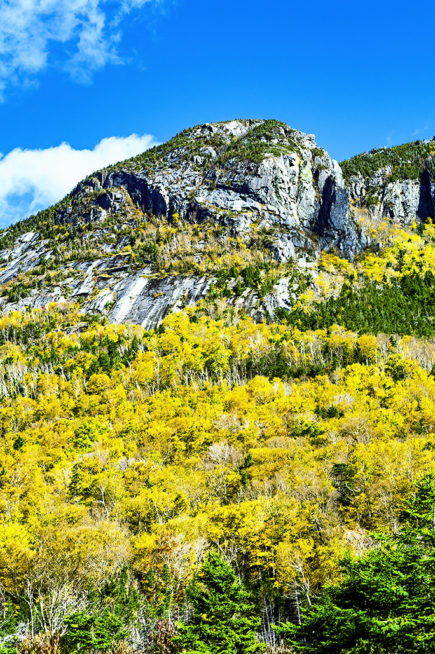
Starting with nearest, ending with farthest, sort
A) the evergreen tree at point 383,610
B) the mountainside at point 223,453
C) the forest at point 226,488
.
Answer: the evergreen tree at point 383,610 < the forest at point 226,488 < the mountainside at point 223,453

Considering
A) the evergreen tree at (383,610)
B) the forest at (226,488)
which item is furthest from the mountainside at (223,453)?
the forest at (226,488)

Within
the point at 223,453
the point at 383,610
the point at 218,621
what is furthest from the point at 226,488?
the point at 383,610

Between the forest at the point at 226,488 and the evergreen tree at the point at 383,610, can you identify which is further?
the forest at the point at 226,488

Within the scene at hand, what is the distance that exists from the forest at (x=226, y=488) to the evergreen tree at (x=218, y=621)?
115 mm

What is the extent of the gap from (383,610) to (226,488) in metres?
33.9

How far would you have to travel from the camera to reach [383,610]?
59.2 feet

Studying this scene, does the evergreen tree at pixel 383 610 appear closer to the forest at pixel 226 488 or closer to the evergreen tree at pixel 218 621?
the forest at pixel 226 488

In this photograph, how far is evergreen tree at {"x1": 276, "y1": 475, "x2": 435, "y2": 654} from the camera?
16.6 m

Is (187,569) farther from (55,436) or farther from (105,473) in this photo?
(55,436)

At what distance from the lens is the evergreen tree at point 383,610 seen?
16641 millimetres

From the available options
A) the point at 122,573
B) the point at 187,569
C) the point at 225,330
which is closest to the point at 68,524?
the point at 122,573

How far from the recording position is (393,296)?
13512 centimetres

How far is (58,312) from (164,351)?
63.4 metres

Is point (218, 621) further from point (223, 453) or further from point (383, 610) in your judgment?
Answer: point (223, 453)
